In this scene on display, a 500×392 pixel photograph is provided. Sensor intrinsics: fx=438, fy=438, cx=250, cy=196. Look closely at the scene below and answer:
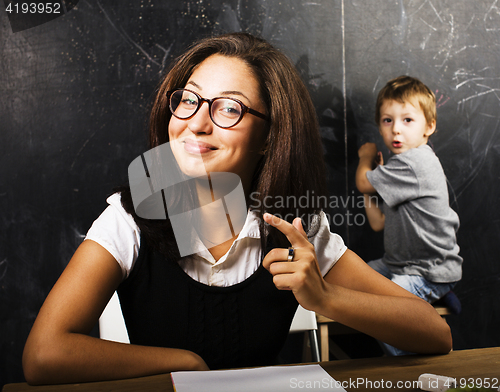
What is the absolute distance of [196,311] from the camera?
984 millimetres

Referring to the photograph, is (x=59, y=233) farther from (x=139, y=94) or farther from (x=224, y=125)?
(x=224, y=125)

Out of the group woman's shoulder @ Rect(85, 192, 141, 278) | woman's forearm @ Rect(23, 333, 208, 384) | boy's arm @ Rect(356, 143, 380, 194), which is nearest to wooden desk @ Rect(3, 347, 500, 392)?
woman's forearm @ Rect(23, 333, 208, 384)

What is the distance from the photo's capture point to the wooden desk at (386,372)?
71 cm

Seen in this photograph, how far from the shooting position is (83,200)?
221 centimetres

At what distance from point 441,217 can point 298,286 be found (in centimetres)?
152

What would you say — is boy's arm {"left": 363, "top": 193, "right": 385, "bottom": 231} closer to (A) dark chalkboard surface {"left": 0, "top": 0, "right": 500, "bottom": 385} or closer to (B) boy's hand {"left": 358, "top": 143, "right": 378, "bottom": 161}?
(A) dark chalkboard surface {"left": 0, "top": 0, "right": 500, "bottom": 385}

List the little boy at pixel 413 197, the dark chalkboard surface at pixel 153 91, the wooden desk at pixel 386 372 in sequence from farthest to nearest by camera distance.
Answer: the dark chalkboard surface at pixel 153 91, the little boy at pixel 413 197, the wooden desk at pixel 386 372

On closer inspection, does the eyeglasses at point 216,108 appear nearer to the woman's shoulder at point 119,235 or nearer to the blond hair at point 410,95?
the woman's shoulder at point 119,235

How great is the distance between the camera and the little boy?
2027 mm

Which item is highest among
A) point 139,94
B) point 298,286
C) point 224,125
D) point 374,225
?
point 139,94

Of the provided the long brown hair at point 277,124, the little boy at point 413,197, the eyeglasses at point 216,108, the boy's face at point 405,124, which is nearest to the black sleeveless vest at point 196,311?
the long brown hair at point 277,124

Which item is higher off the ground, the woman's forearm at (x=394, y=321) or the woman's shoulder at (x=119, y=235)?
the woman's shoulder at (x=119, y=235)

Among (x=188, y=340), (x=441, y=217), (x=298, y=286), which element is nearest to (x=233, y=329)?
(x=188, y=340)

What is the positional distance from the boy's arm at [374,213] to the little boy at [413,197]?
5 cm
